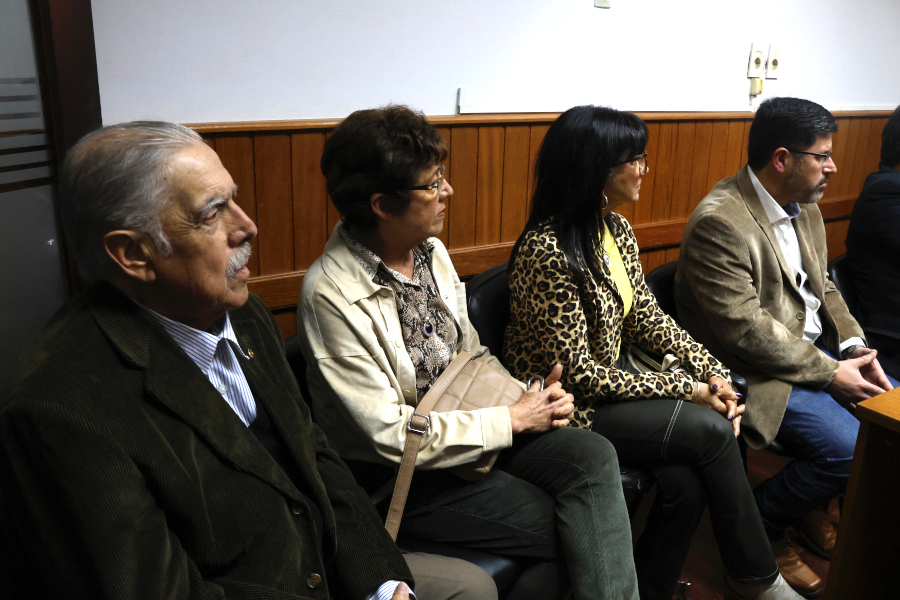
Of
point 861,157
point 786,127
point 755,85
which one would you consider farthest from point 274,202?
point 861,157

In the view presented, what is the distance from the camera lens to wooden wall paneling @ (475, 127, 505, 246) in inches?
99.6

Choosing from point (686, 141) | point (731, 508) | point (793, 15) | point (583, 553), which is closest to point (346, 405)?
point (583, 553)

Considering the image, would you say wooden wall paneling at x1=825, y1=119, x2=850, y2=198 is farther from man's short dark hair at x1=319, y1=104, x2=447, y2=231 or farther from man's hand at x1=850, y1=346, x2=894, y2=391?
man's short dark hair at x1=319, y1=104, x2=447, y2=231

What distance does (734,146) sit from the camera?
3.36 metres

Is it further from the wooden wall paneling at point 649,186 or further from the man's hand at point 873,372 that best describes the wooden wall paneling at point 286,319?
the man's hand at point 873,372

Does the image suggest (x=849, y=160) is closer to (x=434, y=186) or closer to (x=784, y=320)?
(x=784, y=320)

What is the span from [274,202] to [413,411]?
0.89m

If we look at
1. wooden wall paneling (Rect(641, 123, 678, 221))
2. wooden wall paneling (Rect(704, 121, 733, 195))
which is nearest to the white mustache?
wooden wall paneling (Rect(641, 123, 678, 221))

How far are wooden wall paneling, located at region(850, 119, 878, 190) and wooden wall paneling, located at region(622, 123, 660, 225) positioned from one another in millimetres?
1724

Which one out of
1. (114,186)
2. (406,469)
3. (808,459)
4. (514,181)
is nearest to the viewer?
(114,186)

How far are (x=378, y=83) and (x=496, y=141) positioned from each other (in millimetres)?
529

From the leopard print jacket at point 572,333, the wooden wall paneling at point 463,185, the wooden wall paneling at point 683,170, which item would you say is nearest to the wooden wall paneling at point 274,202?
the wooden wall paneling at point 463,185

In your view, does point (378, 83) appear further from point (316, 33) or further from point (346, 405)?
point (346, 405)

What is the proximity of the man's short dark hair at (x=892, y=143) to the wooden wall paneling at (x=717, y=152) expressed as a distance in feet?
2.28
